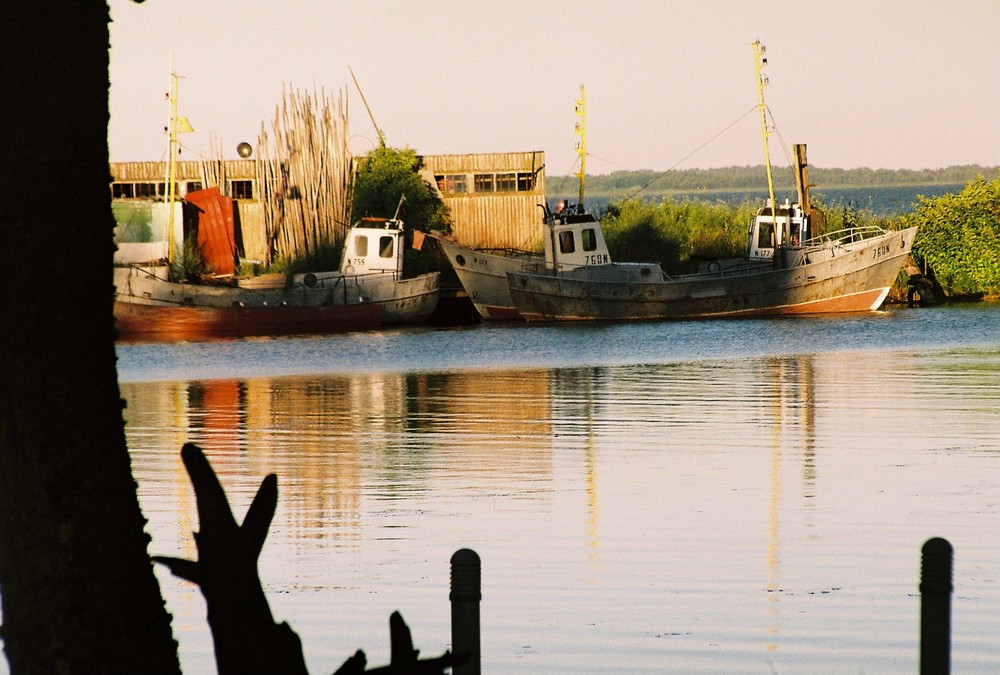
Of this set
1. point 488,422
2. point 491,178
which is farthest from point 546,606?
point 491,178

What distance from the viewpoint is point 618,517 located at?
35.8 ft

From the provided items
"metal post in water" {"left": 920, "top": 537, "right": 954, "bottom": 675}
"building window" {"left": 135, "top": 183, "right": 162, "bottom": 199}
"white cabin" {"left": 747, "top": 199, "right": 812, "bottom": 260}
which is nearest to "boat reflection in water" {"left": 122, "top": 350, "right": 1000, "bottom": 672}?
"metal post in water" {"left": 920, "top": 537, "right": 954, "bottom": 675}

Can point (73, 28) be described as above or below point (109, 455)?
above

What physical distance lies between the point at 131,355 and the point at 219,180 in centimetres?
1392

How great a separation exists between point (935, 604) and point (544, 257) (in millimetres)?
38528

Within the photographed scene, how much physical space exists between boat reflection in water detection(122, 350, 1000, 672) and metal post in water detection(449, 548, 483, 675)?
189 cm

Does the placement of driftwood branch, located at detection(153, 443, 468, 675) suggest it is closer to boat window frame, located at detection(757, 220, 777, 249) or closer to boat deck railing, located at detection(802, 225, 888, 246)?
boat deck railing, located at detection(802, 225, 888, 246)

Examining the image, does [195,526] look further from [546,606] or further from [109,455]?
[109,455]

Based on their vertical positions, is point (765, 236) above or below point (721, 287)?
above

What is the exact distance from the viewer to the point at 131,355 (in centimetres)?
3434

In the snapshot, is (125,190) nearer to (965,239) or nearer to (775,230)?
(775,230)

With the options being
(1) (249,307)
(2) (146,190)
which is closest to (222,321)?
(1) (249,307)

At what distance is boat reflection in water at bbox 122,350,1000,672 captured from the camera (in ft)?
25.2

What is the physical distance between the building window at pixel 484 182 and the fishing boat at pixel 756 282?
5214 mm
